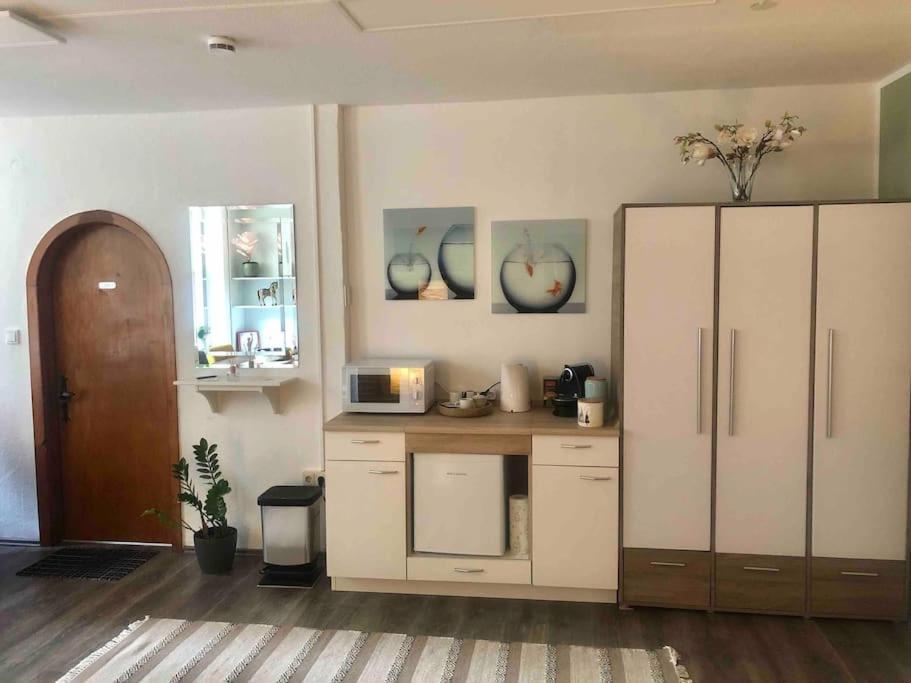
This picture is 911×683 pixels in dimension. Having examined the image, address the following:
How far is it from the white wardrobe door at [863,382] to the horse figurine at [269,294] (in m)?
2.76

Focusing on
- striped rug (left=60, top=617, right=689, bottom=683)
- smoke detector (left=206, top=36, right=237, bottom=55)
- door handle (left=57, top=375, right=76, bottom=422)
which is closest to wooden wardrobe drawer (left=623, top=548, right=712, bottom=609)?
striped rug (left=60, top=617, right=689, bottom=683)

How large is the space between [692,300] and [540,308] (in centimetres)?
87

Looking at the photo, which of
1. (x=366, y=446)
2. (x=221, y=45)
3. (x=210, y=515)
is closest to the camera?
(x=221, y=45)

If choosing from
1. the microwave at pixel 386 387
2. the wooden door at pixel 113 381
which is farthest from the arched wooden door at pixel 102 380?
the microwave at pixel 386 387

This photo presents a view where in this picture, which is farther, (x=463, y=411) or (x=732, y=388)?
(x=463, y=411)

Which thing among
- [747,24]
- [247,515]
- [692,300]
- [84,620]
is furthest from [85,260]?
[747,24]

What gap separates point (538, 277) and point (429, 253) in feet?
2.01

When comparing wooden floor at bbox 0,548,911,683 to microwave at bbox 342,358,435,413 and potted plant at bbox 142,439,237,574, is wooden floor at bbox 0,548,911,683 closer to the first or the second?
potted plant at bbox 142,439,237,574

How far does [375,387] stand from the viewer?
3730 mm

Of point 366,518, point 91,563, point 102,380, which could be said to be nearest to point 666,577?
point 366,518

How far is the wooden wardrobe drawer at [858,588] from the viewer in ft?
10.6

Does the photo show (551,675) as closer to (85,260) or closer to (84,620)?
(84,620)

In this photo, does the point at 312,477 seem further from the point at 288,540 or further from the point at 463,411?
the point at 463,411

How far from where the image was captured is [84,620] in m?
A: 3.36
